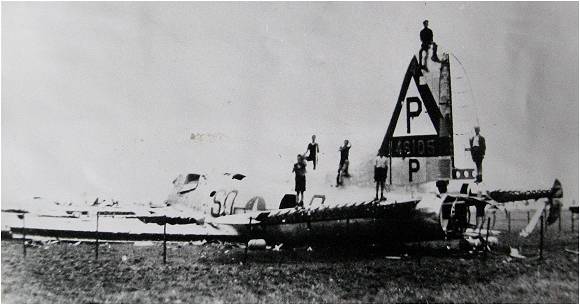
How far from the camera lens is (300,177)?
3.82 metres

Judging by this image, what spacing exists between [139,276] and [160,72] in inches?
59.4

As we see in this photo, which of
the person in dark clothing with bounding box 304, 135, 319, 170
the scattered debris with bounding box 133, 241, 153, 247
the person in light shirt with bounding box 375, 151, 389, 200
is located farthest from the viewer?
the scattered debris with bounding box 133, 241, 153, 247

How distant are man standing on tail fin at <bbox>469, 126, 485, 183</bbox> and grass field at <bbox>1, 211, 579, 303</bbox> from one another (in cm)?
51

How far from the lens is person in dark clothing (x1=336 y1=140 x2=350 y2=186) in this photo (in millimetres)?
3742

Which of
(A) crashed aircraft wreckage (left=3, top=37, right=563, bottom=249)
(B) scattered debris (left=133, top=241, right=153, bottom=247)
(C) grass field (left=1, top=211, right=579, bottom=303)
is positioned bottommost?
(C) grass field (left=1, top=211, right=579, bottom=303)

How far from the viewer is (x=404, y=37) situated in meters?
3.71

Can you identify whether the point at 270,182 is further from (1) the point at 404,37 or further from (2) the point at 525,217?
(2) the point at 525,217

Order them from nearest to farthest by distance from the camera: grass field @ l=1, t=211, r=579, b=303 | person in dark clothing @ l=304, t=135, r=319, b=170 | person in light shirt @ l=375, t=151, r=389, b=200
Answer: grass field @ l=1, t=211, r=579, b=303 → person in light shirt @ l=375, t=151, r=389, b=200 → person in dark clothing @ l=304, t=135, r=319, b=170

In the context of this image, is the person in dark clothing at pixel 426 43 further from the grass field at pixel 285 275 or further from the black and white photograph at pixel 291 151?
the grass field at pixel 285 275

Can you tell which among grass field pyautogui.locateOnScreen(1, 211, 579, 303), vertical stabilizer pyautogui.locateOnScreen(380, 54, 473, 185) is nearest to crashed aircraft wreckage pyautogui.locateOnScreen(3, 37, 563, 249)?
vertical stabilizer pyautogui.locateOnScreen(380, 54, 473, 185)

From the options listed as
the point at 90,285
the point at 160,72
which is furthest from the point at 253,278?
the point at 160,72

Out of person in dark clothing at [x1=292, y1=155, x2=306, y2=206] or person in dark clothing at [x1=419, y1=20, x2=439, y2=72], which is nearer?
person in dark clothing at [x1=419, y1=20, x2=439, y2=72]

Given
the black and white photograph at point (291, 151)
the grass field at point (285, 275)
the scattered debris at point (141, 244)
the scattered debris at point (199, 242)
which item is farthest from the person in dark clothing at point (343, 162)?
the scattered debris at point (141, 244)

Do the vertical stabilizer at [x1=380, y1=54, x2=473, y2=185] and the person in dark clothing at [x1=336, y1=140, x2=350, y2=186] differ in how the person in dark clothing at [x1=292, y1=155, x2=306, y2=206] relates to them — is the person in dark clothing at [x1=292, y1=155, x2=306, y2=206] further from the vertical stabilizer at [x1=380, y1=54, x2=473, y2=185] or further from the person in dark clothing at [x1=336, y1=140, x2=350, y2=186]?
the vertical stabilizer at [x1=380, y1=54, x2=473, y2=185]
